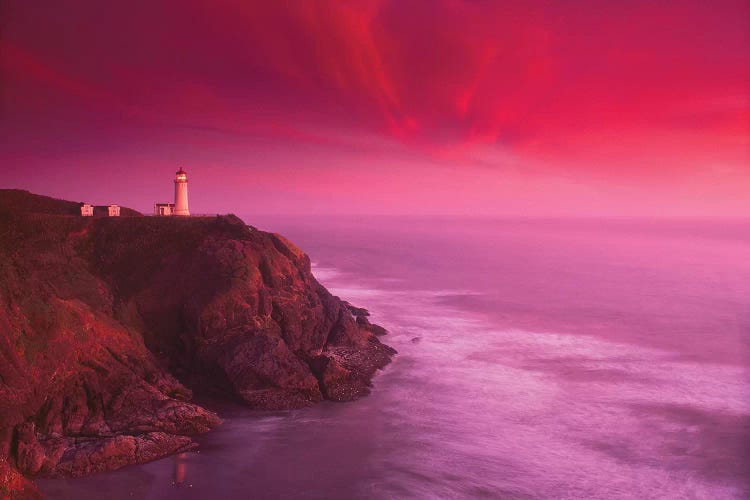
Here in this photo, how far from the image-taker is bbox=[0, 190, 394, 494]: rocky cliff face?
20062 millimetres

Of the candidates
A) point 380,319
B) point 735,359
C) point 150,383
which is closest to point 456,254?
point 380,319

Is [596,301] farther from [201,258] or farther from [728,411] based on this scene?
[201,258]

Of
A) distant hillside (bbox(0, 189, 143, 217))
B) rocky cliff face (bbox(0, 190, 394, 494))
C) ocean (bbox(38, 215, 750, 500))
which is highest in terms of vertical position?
distant hillside (bbox(0, 189, 143, 217))

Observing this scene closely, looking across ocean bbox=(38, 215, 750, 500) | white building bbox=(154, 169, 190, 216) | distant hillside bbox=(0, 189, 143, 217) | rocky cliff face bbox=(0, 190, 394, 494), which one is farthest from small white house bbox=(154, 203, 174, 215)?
ocean bbox=(38, 215, 750, 500)

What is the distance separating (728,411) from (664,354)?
1077 cm

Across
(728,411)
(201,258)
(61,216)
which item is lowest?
(728,411)

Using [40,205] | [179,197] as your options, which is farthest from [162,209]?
[40,205]

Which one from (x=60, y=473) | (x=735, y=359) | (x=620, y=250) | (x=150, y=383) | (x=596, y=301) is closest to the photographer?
(x=60, y=473)

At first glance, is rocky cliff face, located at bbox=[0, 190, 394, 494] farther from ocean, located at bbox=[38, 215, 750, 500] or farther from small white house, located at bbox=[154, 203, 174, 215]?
small white house, located at bbox=[154, 203, 174, 215]

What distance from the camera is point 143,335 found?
28344 millimetres

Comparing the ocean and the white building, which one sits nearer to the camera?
the ocean

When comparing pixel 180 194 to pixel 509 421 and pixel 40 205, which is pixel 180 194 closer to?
pixel 40 205

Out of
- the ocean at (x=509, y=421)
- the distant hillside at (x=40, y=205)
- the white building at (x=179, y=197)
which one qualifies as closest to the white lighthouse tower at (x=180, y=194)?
the white building at (x=179, y=197)

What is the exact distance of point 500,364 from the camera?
3447cm
